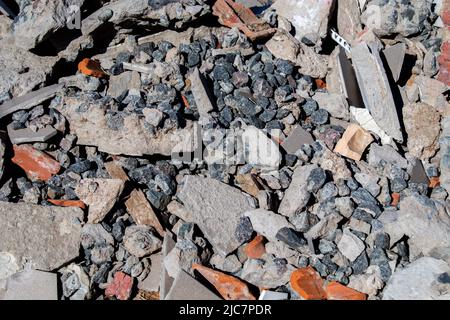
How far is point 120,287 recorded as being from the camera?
3.59 metres

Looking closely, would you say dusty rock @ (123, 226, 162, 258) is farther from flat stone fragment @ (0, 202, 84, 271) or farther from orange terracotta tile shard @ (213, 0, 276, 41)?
orange terracotta tile shard @ (213, 0, 276, 41)

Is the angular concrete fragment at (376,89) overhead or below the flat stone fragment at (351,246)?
overhead

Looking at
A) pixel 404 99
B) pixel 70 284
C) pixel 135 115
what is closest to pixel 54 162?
pixel 135 115

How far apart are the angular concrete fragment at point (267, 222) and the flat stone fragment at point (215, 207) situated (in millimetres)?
87

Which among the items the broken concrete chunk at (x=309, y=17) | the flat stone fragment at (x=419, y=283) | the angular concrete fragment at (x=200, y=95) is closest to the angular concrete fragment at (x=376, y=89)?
the broken concrete chunk at (x=309, y=17)

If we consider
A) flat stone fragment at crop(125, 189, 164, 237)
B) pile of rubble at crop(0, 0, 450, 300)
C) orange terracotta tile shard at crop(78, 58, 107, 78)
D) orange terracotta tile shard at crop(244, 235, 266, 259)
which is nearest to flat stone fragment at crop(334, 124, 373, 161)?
pile of rubble at crop(0, 0, 450, 300)

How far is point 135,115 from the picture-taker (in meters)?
4.12

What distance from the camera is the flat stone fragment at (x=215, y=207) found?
3.78 meters

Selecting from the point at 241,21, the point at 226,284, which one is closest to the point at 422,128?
the point at 241,21

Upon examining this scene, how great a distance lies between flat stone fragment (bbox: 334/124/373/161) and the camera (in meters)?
4.30

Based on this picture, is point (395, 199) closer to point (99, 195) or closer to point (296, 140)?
point (296, 140)

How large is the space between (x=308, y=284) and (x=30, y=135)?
231 centimetres

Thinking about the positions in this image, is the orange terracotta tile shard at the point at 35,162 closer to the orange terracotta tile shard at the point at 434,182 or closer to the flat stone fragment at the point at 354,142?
the flat stone fragment at the point at 354,142

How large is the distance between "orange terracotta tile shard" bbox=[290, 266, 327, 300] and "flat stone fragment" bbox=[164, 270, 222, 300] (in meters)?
0.53
